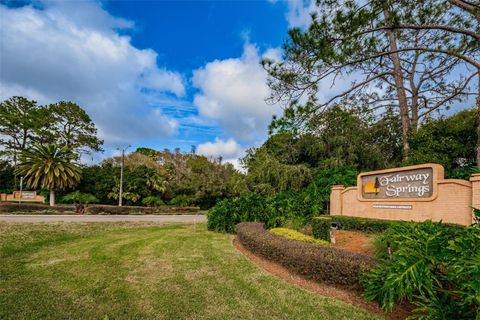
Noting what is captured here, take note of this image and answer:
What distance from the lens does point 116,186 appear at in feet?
106

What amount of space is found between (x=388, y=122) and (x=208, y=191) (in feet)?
73.4

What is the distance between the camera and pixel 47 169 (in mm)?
27219

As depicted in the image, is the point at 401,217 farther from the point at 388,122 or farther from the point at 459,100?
the point at 388,122

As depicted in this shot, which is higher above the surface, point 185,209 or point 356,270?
point 356,270

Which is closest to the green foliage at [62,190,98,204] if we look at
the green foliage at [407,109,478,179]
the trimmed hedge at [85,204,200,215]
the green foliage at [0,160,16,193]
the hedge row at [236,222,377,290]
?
the trimmed hedge at [85,204,200,215]

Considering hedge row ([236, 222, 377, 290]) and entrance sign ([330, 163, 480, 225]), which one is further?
entrance sign ([330, 163, 480, 225])

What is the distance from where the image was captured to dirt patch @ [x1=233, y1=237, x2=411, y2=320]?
3.62m

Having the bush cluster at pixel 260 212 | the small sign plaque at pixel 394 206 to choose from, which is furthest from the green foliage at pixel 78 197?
the small sign plaque at pixel 394 206

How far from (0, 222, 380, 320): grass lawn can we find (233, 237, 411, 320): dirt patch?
19 centimetres

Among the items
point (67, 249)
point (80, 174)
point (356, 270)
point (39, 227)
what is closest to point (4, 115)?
point (80, 174)

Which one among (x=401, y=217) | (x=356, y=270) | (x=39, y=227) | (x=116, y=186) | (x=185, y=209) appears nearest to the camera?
(x=356, y=270)

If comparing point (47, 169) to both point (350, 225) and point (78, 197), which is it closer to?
point (78, 197)

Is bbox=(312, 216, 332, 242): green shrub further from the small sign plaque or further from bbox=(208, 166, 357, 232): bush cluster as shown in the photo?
the small sign plaque

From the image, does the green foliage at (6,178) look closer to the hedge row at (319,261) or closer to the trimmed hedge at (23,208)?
the trimmed hedge at (23,208)
